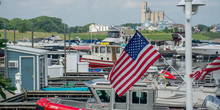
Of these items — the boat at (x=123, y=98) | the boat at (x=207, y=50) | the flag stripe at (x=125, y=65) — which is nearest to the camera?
the flag stripe at (x=125, y=65)

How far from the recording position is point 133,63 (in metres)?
9.20

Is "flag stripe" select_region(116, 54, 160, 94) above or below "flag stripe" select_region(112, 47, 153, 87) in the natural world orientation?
below

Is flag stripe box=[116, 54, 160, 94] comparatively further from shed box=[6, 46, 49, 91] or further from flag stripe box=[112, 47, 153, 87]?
shed box=[6, 46, 49, 91]

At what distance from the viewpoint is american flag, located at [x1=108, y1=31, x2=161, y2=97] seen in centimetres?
895

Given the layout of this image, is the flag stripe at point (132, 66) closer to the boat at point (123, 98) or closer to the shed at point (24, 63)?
the boat at point (123, 98)

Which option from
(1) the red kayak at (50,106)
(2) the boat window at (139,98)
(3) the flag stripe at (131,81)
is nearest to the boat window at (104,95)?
(2) the boat window at (139,98)

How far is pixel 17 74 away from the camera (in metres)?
16.8

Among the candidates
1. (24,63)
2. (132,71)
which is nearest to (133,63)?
(132,71)

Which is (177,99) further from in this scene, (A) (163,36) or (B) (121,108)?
(A) (163,36)

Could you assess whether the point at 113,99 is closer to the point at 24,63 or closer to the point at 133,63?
the point at 133,63

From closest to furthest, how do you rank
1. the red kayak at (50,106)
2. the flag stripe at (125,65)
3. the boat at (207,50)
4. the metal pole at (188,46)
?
1. the metal pole at (188,46)
2. the flag stripe at (125,65)
3. the red kayak at (50,106)
4. the boat at (207,50)

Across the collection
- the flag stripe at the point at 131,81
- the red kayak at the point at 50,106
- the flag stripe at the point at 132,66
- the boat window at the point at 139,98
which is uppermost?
the flag stripe at the point at 132,66

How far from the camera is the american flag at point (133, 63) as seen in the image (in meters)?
8.95

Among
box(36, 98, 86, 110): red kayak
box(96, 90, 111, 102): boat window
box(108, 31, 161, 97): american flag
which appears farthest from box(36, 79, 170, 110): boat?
box(108, 31, 161, 97): american flag
